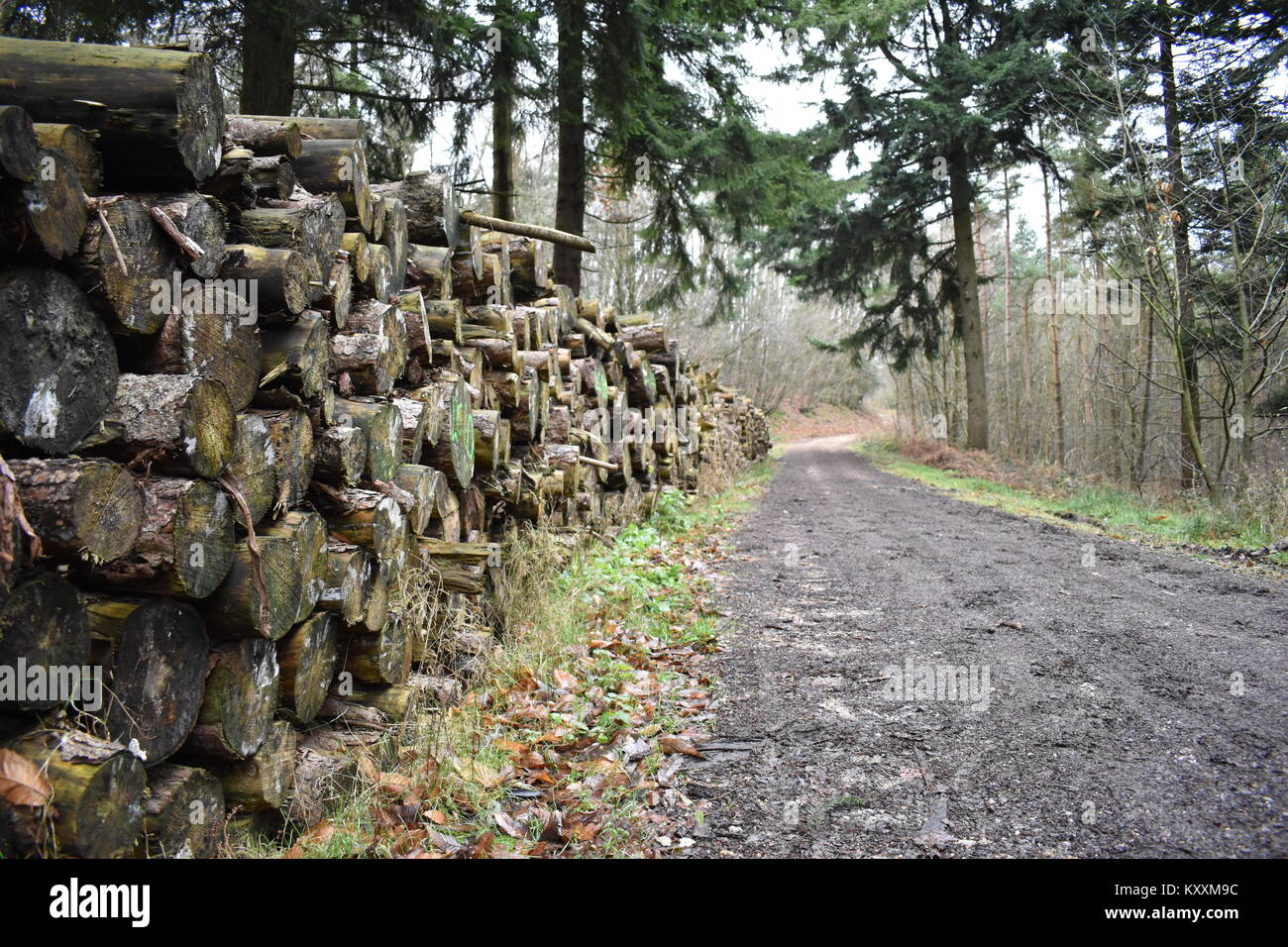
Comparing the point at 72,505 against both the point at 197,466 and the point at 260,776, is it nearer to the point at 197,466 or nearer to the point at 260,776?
the point at 197,466

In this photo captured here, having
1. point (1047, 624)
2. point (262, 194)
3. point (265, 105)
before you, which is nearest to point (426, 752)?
point (262, 194)

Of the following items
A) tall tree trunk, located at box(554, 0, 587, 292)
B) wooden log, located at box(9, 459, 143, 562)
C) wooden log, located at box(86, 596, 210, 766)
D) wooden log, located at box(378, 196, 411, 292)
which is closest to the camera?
wooden log, located at box(9, 459, 143, 562)

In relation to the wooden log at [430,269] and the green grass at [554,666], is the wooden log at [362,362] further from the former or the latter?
the green grass at [554,666]

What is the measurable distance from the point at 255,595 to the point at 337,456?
2.70ft

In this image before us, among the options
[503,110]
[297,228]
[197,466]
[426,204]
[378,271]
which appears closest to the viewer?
[197,466]

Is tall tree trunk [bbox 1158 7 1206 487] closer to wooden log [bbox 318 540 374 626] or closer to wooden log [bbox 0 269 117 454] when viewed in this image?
wooden log [bbox 318 540 374 626]

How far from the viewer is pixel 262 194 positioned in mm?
3256

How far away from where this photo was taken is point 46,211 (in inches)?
79.5

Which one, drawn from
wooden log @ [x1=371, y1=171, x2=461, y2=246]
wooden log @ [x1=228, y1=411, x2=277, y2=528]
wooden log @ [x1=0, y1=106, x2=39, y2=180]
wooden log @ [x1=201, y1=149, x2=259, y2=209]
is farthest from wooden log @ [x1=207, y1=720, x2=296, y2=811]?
wooden log @ [x1=371, y1=171, x2=461, y2=246]

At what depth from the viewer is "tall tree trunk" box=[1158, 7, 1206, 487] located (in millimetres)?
11352

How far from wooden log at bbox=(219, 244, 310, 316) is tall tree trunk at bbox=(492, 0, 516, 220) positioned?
6667mm

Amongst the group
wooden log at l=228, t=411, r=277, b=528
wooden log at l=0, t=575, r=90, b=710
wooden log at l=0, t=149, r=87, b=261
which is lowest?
wooden log at l=0, t=575, r=90, b=710

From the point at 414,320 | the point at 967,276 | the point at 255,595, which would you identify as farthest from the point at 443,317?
the point at 967,276

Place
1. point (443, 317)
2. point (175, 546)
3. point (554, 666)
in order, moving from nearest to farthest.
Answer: point (175, 546)
point (554, 666)
point (443, 317)
